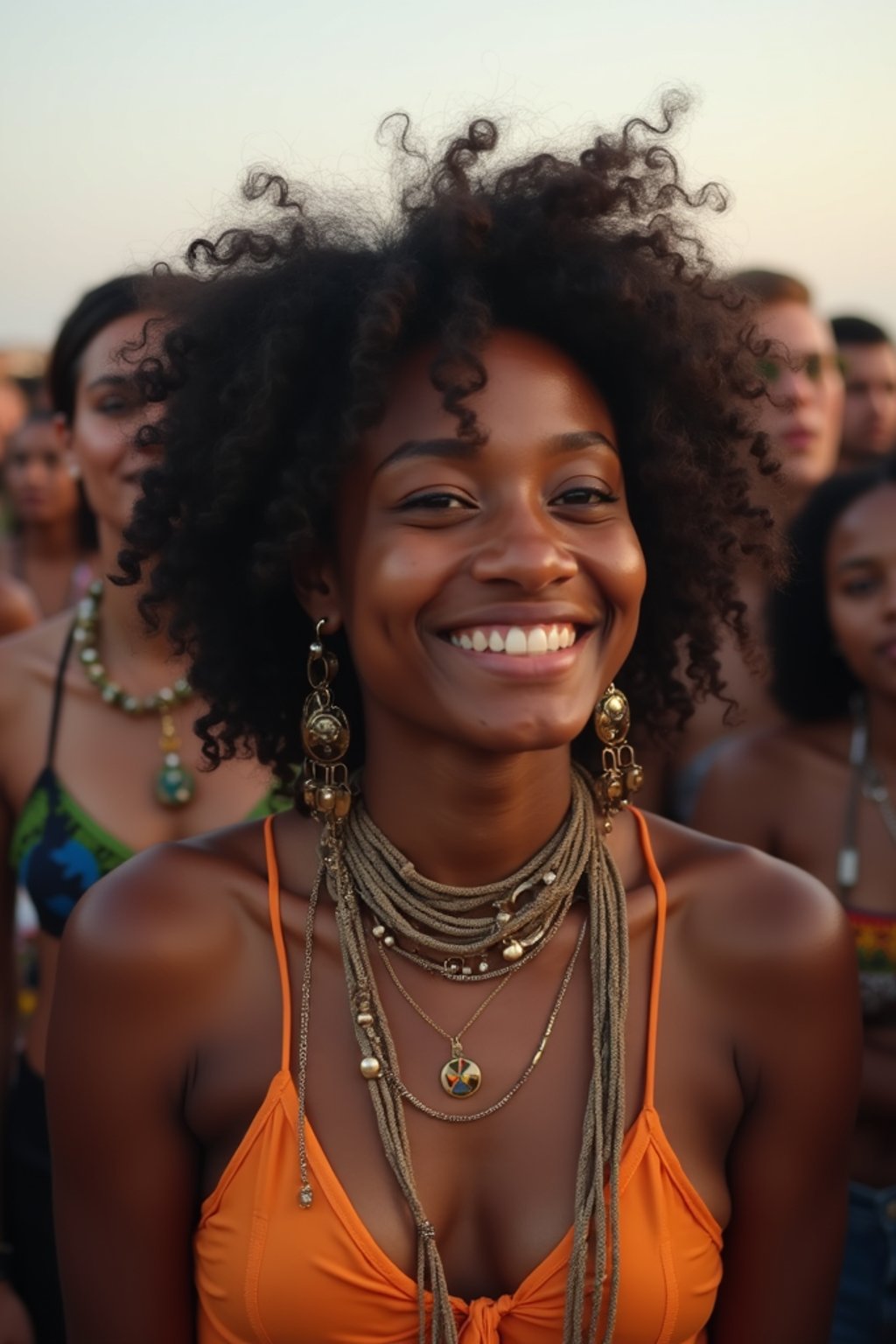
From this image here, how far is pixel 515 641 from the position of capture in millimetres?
2109

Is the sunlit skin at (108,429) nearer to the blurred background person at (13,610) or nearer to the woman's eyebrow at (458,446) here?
the woman's eyebrow at (458,446)

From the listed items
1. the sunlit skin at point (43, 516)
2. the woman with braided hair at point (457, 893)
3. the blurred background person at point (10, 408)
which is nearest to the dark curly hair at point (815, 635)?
the woman with braided hair at point (457, 893)

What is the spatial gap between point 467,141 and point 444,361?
41cm

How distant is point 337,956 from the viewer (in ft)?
7.68

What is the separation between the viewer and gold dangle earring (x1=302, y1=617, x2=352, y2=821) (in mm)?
2365

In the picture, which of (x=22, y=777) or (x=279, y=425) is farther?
(x=22, y=777)

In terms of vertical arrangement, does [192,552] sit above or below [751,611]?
above

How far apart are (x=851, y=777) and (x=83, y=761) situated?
191 cm

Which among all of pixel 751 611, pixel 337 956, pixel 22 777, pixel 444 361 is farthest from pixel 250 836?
pixel 751 611

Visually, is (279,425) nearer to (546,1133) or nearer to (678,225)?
(678,225)

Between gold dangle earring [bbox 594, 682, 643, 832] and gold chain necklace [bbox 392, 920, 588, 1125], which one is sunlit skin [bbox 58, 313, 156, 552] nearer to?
gold dangle earring [bbox 594, 682, 643, 832]

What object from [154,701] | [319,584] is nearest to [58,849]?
[154,701]

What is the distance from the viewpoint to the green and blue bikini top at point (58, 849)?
3.25 meters

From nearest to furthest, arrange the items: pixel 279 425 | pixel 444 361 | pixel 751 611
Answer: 1. pixel 444 361
2. pixel 279 425
3. pixel 751 611
